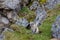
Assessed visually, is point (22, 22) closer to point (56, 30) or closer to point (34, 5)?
point (56, 30)

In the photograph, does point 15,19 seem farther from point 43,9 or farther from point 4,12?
point 43,9

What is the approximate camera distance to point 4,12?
16750mm

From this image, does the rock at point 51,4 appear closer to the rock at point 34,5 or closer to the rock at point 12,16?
the rock at point 34,5

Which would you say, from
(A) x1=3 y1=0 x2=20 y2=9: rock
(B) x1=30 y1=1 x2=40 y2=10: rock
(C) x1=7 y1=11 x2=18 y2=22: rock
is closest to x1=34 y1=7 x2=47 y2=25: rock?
(B) x1=30 y1=1 x2=40 y2=10: rock

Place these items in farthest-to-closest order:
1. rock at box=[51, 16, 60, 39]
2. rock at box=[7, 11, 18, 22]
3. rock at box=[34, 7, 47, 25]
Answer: rock at box=[7, 11, 18, 22] → rock at box=[34, 7, 47, 25] → rock at box=[51, 16, 60, 39]

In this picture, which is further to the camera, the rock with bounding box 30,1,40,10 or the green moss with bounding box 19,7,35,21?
the rock with bounding box 30,1,40,10

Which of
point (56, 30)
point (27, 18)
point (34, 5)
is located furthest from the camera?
point (34, 5)

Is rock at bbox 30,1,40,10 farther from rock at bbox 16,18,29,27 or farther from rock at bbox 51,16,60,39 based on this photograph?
rock at bbox 51,16,60,39

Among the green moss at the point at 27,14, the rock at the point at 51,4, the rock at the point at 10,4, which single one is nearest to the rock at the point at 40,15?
the green moss at the point at 27,14

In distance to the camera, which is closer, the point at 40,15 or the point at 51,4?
the point at 40,15

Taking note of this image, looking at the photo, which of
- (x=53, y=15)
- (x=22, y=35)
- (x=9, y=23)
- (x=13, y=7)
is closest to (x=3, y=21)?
(x=9, y=23)

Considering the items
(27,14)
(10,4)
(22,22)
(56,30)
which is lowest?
(56,30)

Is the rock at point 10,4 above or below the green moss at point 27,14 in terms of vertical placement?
above

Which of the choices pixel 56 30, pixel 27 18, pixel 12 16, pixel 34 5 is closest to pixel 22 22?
pixel 27 18
